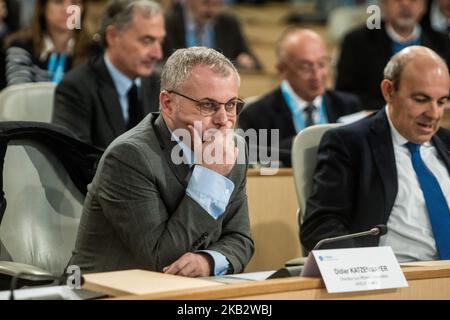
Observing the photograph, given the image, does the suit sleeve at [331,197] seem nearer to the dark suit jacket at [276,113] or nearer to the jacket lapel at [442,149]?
the jacket lapel at [442,149]

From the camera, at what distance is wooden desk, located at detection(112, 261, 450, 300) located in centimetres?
183

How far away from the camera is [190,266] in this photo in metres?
2.23

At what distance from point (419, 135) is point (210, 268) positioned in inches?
41.1

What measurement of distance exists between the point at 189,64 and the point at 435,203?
1077mm

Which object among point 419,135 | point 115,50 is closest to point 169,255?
point 419,135

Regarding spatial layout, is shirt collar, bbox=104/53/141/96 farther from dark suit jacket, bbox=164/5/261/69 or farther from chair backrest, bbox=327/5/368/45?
chair backrest, bbox=327/5/368/45

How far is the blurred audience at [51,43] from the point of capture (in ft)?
13.9

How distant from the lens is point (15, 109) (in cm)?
346

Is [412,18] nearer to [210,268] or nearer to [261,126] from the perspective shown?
[261,126]

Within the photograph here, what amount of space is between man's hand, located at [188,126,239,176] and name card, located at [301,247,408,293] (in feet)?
1.40

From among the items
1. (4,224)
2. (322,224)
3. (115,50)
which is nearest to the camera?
(4,224)

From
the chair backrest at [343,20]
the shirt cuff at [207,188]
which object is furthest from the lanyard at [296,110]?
the chair backrest at [343,20]

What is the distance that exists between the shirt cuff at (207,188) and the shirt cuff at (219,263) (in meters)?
0.10
